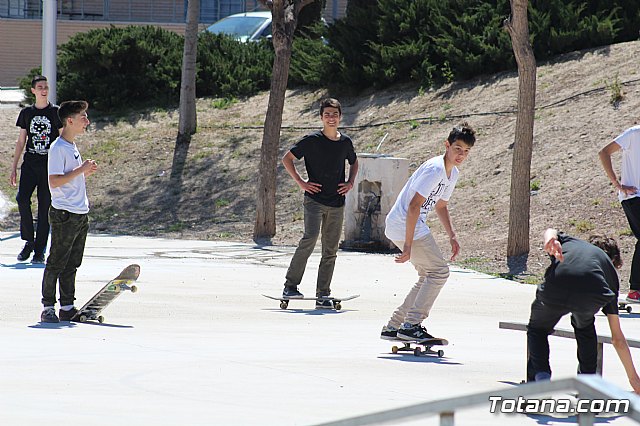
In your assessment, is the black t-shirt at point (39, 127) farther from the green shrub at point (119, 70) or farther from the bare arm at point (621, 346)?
the green shrub at point (119, 70)

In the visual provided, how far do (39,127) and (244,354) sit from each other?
5139 mm

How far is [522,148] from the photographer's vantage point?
13.7 metres

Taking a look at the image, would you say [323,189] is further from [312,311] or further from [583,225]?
[583,225]

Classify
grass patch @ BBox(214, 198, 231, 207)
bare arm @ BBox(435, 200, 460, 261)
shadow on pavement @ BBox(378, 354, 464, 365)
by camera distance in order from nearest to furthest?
1. shadow on pavement @ BBox(378, 354, 464, 365)
2. bare arm @ BBox(435, 200, 460, 261)
3. grass patch @ BBox(214, 198, 231, 207)

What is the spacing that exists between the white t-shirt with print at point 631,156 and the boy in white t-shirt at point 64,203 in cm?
484

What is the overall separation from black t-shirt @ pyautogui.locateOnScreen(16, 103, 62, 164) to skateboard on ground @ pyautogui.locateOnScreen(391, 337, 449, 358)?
539 cm

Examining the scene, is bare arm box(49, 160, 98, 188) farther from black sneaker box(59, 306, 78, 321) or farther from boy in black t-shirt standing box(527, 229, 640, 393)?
boy in black t-shirt standing box(527, 229, 640, 393)

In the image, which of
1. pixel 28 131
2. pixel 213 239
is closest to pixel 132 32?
pixel 213 239

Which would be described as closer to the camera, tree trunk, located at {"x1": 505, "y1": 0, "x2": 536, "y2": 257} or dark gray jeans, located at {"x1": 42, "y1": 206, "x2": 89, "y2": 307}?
dark gray jeans, located at {"x1": 42, "y1": 206, "x2": 89, "y2": 307}

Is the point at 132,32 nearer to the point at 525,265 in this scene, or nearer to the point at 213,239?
the point at 213,239

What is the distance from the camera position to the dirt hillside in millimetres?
15383

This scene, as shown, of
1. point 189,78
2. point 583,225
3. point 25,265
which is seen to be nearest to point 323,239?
point 25,265

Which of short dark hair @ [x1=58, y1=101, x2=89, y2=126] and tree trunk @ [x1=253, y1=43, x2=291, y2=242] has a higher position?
short dark hair @ [x1=58, y1=101, x2=89, y2=126]

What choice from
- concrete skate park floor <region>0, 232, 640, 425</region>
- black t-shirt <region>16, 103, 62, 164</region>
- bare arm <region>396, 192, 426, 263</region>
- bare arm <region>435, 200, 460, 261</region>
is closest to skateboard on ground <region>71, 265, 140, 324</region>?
concrete skate park floor <region>0, 232, 640, 425</region>
